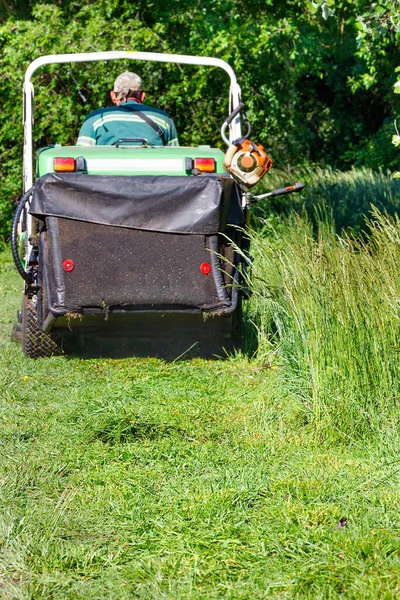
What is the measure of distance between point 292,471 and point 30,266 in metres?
2.51

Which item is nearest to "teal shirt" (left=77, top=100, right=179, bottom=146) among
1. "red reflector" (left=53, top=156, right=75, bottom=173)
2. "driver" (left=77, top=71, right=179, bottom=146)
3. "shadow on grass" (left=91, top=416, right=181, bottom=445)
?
"driver" (left=77, top=71, right=179, bottom=146)

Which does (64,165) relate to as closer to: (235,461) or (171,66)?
(235,461)

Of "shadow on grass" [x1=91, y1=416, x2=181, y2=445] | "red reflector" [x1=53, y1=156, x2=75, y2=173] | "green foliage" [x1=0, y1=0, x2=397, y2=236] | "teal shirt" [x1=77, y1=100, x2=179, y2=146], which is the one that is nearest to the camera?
"shadow on grass" [x1=91, y1=416, x2=181, y2=445]

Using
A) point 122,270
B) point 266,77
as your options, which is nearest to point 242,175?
point 122,270

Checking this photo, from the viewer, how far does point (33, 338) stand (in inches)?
258

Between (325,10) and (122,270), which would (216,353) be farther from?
(325,10)

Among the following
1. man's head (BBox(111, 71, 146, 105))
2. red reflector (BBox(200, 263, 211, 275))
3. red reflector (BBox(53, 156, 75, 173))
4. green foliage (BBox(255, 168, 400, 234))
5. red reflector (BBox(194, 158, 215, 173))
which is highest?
man's head (BBox(111, 71, 146, 105))

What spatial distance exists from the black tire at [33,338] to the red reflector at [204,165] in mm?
1444

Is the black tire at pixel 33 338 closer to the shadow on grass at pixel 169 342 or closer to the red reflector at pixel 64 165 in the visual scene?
the shadow on grass at pixel 169 342

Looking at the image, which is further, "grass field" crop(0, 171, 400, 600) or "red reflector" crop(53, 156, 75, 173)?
"red reflector" crop(53, 156, 75, 173)

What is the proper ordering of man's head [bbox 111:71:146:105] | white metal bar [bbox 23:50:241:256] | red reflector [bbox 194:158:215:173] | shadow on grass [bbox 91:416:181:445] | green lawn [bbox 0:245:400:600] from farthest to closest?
man's head [bbox 111:71:146:105] → white metal bar [bbox 23:50:241:256] → red reflector [bbox 194:158:215:173] → shadow on grass [bbox 91:416:181:445] → green lawn [bbox 0:245:400:600]

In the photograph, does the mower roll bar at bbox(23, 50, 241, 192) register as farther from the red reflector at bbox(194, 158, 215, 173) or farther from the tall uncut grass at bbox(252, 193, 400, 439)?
the tall uncut grass at bbox(252, 193, 400, 439)

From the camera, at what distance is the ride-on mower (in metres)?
5.47

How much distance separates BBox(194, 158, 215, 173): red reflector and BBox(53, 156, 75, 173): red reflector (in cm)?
76
